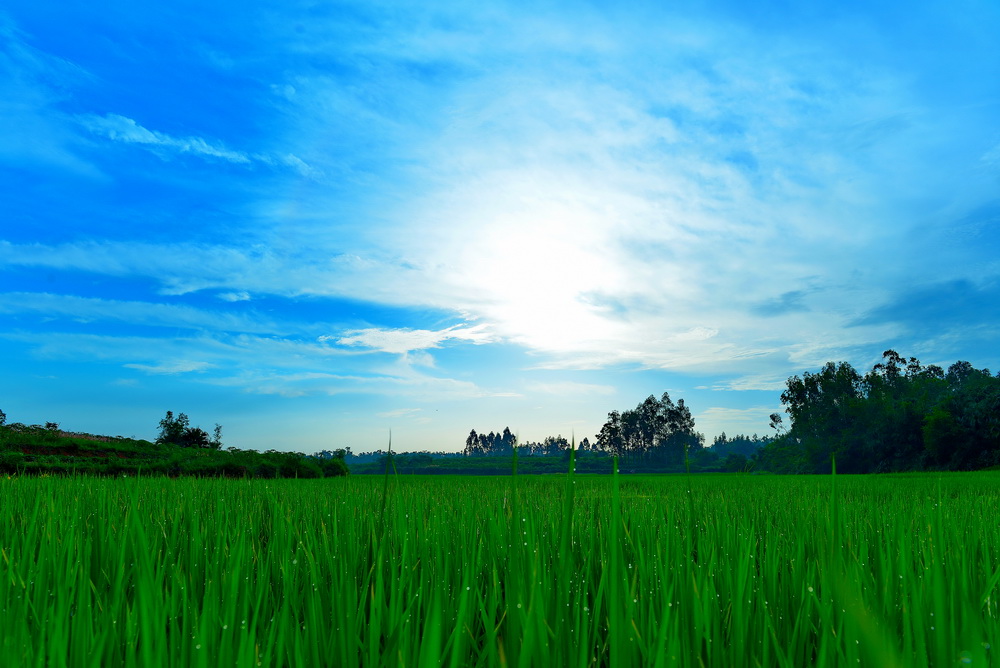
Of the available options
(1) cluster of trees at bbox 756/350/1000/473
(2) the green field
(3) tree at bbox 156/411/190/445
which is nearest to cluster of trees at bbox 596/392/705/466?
(1) cluster of trees at bbox 756/350/1000/473

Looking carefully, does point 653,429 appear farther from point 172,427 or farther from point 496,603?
point 496,603

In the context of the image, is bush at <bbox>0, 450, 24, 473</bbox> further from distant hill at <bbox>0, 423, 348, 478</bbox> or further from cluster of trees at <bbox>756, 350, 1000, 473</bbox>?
cluster of trees at <bbox>756, 350, 1000, 473</bbox>

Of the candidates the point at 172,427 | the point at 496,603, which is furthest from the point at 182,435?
the point at 496,603

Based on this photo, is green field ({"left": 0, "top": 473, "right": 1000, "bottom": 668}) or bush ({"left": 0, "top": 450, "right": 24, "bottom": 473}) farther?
bush ({"left": 0, "top": 450, "right": 24, "bottom": 473})

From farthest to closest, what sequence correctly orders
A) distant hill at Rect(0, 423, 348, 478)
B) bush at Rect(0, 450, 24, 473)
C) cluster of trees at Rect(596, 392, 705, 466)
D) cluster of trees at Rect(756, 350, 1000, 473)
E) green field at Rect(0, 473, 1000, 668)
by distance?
cluster of trees at Rect(596, 392, 705, 466) → cluster of trees at Rect(756, 350, 1000, 473) → distant hill at Rect(0, 423, 348, 478) → bush at Rect(0, 450, 24, 473) → green field at Rect(0, 473, 1000, 668)

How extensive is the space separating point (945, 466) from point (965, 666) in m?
52.8

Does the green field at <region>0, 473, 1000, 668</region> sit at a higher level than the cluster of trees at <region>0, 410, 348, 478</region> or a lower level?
higher

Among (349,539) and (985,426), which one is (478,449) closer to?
(985,426)

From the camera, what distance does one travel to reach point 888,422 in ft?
156

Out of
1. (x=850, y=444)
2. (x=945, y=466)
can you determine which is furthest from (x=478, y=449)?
(x=945, y=466)

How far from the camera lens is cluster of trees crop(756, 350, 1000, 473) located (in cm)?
4034

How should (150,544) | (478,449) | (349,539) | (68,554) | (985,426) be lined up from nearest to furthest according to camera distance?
(68,554), (349,539), (150,544), (985,426), (478,449)

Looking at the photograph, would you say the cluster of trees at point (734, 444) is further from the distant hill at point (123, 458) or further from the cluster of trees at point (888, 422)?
the distant hill at point (123, 458)

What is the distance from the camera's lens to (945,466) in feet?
135
